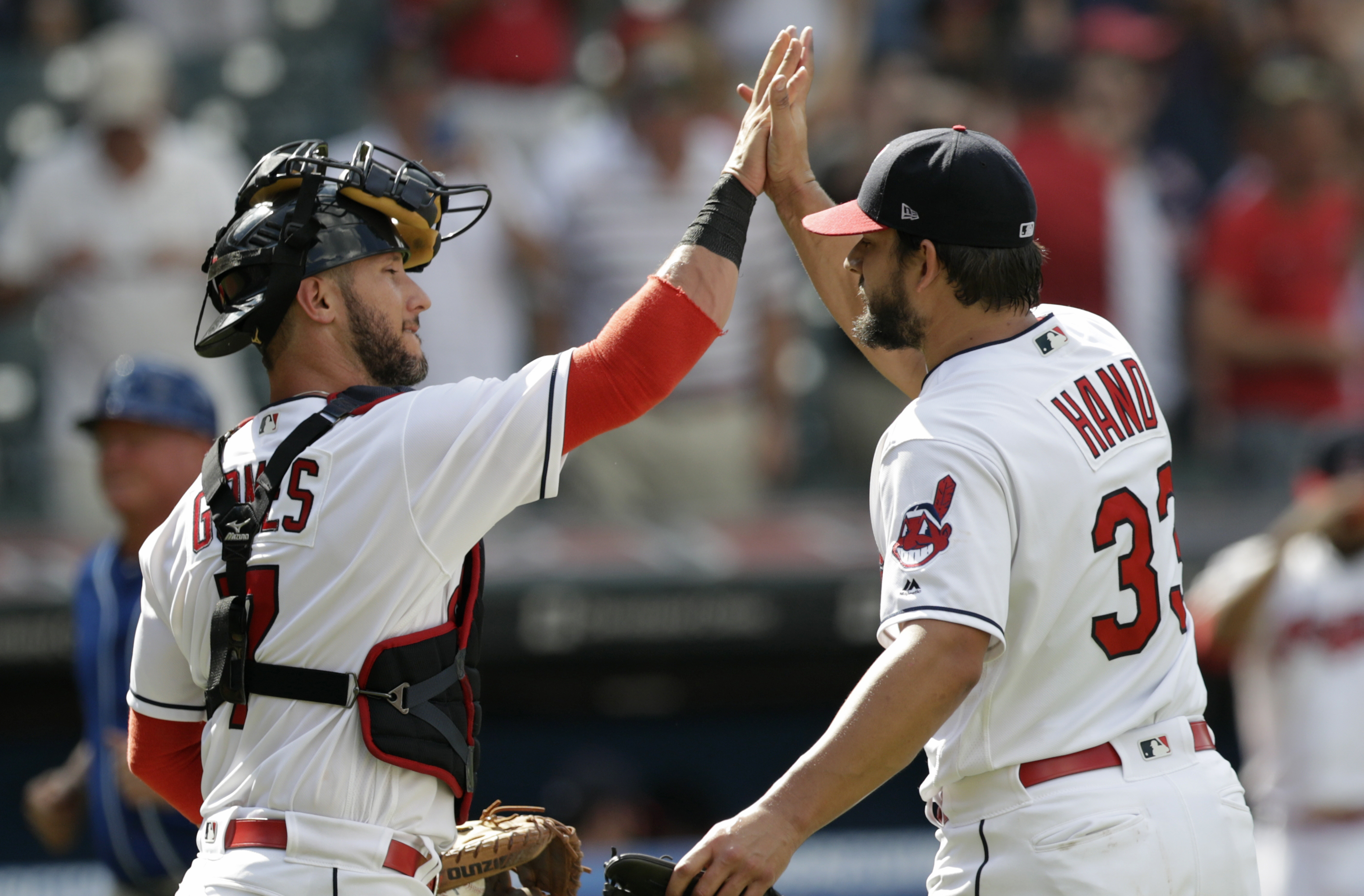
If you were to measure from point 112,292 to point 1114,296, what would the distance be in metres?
4.40

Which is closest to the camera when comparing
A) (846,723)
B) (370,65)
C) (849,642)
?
(846,723)

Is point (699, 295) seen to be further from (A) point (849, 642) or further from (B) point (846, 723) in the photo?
(A) point (849, 642)

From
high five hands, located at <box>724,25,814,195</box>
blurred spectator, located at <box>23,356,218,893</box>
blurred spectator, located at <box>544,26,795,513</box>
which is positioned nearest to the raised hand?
high five hands, located at <box>724,25,814,195</box>

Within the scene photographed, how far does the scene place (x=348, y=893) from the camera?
90.5 inches

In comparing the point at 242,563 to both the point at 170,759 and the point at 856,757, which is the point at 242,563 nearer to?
the point at 170,759

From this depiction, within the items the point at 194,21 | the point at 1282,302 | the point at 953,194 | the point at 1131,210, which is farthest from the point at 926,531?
the point at 194,21

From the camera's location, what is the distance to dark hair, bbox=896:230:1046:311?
2543 mm

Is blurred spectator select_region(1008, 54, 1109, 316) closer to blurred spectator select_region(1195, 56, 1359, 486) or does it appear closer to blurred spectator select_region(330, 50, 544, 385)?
blurred spectator select_region(1195, 56, 1359, 486)

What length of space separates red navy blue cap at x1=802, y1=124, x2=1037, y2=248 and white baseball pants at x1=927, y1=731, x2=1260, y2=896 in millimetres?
850

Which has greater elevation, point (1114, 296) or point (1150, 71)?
point (1150, 71)

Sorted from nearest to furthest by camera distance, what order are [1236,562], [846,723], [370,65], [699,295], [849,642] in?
[846,723] < [699,295] < [1236,562] < [849,642] < [370,65]

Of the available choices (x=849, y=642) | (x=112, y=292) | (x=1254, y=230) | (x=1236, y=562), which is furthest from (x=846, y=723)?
(x=1254, y=230)

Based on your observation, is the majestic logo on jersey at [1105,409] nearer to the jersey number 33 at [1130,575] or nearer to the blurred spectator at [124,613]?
the jersey number 33 at [1130,575]

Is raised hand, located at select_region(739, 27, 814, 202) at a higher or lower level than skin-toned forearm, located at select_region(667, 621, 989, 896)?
higher
